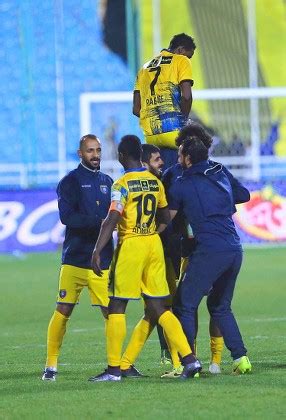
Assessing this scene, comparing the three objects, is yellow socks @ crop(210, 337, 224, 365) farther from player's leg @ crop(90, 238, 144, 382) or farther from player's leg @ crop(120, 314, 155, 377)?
player's leg @ crop(90, 238, 144, 382)

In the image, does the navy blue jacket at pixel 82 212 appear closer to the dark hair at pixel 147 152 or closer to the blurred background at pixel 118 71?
the dark hair at pixel 147 152

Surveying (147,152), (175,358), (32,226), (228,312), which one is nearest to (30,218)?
(32,226)

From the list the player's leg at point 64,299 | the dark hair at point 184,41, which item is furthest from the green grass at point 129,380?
the dark hair at point 184,41

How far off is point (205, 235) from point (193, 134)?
0.79 meters

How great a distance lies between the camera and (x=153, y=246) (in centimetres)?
853

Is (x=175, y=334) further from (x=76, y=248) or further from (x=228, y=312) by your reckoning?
(x=76, y=248)

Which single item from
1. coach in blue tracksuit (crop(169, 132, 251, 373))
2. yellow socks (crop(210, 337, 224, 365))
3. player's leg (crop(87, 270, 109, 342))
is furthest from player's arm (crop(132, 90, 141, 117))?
yellow socks (crop(210, 337, 224, 365))

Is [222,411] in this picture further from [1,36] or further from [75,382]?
[1,36]

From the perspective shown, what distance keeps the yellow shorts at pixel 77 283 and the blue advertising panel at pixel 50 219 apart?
13.6 metres

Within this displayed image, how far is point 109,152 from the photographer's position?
1049 inches

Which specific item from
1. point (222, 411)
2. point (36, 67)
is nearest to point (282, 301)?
point (222, 411)

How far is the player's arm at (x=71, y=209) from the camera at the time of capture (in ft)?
29.3

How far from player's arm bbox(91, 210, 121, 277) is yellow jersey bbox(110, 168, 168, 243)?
0.11 m

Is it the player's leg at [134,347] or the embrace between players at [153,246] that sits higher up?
the embrace between players at [153,246]
